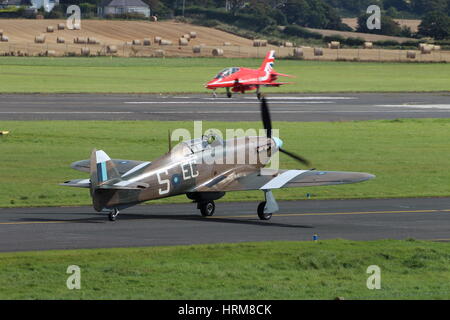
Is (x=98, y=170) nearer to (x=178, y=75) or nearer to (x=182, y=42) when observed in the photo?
(x=178, y=75)

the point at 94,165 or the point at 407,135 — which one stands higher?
the point at 94,165

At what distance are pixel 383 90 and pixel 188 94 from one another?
1955cm

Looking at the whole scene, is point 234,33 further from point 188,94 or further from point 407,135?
point 407,135

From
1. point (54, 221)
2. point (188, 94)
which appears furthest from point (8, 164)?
point (188, 94)

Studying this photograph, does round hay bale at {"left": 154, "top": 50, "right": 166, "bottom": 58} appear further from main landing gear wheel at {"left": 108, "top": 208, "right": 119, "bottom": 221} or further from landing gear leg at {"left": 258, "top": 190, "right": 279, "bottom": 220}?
main landing gear wheel at {"left": 108, "top": 208, "right": 119, "bottom": 221}

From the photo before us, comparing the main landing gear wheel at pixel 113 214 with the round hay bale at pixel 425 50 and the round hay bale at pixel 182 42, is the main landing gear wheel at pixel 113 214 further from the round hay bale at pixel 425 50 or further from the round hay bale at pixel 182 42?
the round hay bale at pixel 182 42

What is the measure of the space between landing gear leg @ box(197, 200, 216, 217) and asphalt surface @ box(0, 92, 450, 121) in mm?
31307

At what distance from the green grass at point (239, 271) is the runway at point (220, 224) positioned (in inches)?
59.1

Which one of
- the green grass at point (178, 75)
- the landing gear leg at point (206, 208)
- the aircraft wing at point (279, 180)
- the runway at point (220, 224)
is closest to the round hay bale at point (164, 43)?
the green grass at point (178, 75)

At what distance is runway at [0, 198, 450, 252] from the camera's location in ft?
84.8

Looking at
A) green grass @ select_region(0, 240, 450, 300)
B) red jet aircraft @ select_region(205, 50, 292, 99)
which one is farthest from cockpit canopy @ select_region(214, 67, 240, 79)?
green grass @ select_region(0, 240, 450, 300)

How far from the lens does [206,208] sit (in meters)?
30.0

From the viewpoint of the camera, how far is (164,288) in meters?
19.8

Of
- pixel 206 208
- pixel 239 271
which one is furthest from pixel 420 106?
pixel 239 271
